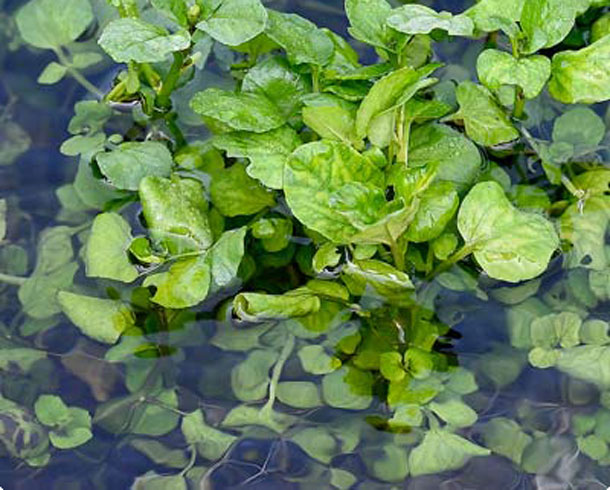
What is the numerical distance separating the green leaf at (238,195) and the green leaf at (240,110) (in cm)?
9

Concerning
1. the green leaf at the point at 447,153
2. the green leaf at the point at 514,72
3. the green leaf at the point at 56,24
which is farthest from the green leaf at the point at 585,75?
the green leaf at the point at 56,24

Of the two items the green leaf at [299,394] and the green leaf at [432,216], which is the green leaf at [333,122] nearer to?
the green leaf at [432,216]

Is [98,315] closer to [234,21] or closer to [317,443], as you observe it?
[317,443]

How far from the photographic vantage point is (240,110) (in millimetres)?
1524

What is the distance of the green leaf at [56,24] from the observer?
5.95ft

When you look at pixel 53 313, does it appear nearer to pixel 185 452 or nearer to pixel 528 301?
pixel 185 452

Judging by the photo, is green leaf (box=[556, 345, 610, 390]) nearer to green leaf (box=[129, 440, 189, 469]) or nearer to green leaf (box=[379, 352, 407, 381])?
green leaf (box=[379, 352, 407, 381])

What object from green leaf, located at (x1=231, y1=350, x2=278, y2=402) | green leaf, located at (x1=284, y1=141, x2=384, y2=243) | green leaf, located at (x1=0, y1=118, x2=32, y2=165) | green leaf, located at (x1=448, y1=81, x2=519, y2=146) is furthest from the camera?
green leaf, located at (x1=0, y1=118, x2=32, y2=165)

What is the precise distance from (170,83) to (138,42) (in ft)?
0.65

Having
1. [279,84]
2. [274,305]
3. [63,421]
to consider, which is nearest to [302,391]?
[274,305]

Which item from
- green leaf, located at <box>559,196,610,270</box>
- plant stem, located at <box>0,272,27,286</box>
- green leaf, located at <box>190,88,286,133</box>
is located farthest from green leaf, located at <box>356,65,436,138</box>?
plant stem, located at <box>0,272,27,286</box>

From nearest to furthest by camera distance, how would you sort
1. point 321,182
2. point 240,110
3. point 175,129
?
1. point 321,182
2. point 240,110
3. point 175,129

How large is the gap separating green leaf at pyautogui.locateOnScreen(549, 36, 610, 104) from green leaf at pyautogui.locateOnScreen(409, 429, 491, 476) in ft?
1.72

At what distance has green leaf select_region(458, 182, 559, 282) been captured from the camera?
58.2 inches
